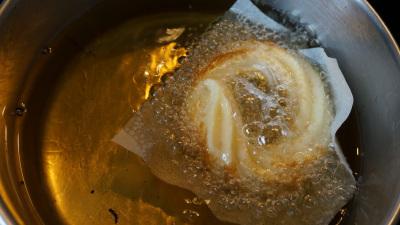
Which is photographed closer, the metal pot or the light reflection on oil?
the metal pot

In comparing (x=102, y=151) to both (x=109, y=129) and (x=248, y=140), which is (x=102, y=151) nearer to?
(x=109, y=129)

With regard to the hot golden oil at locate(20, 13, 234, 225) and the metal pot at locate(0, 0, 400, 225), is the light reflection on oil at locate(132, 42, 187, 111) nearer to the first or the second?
the hot golden oil at locate(20, 13, 234, 225)

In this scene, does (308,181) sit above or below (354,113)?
below

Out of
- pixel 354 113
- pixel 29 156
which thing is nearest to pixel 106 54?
pixel 29 156

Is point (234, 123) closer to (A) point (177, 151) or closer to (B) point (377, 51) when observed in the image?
(A) point (177, 151)

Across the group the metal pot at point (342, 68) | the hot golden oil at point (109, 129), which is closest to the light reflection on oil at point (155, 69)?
the hot golden oil at point (109, 129)

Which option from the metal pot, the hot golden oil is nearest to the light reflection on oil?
the hot golden oil
